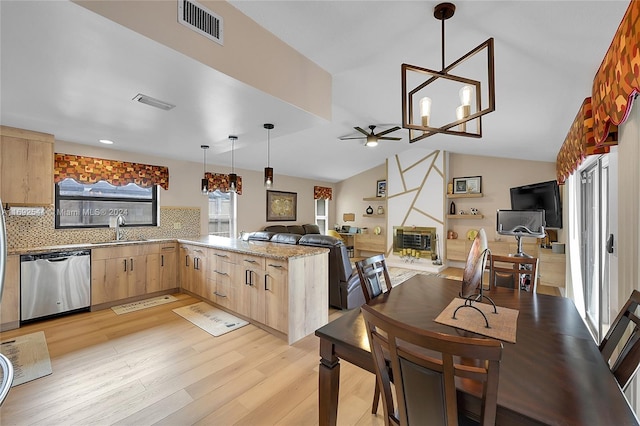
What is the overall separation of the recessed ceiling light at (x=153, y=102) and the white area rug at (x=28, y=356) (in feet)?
7.43

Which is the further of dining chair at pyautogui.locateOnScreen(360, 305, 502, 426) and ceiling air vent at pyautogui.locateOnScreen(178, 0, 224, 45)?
ceiling air vent at pyautogui.locateOnScreen(178, 0, 224, 45)

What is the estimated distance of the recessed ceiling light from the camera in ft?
7.48

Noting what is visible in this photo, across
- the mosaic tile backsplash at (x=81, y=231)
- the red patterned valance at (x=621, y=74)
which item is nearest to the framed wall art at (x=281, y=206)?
the mosaic tile backsplash at (x=81, y=231)

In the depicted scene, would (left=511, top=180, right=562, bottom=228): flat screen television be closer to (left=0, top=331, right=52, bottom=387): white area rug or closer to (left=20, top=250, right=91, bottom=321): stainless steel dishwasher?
(left=0, top=331, right=52, bottom=387): white area rug

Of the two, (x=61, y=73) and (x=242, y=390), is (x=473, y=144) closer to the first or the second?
(x=242, y=390)

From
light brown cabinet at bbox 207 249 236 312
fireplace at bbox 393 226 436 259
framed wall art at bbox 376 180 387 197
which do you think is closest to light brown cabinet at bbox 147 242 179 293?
light brown cabinet at bbox 207 249 236 312

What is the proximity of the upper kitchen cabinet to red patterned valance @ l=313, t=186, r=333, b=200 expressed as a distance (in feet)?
18.7

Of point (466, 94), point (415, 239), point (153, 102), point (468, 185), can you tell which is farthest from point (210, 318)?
point (468, 185)

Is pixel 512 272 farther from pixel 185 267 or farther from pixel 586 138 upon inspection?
pixel 185 267

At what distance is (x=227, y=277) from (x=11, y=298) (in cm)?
222

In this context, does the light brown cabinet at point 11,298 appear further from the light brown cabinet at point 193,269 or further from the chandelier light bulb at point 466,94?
the chandelier light bulb at point 466,94

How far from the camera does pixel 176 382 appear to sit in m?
2.16

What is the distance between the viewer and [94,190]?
164 inches

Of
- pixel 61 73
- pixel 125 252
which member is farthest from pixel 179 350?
pixel 61 73
